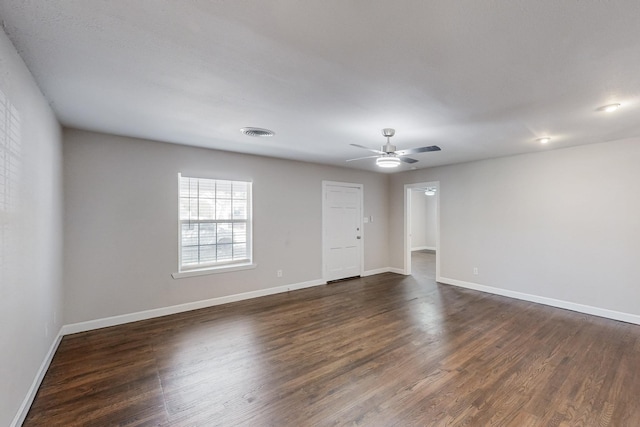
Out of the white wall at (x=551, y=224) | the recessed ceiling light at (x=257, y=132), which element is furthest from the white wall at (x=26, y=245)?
the white wall at (x=551, y=224)

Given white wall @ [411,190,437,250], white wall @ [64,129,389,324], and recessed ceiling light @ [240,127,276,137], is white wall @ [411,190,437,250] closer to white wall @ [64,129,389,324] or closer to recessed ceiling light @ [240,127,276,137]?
white wall @ [64,129,389,324]

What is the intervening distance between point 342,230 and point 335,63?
4.48 metres

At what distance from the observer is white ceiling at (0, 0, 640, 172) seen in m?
1.47

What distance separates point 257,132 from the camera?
3.56 meters

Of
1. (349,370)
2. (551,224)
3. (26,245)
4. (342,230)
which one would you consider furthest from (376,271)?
(26,245)

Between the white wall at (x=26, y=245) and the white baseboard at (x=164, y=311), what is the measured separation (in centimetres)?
46

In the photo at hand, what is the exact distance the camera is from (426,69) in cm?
203

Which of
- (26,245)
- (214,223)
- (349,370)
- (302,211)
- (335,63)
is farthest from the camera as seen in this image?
(302,211)

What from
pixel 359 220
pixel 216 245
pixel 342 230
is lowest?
pixel 216 245

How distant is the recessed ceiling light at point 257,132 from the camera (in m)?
3.45

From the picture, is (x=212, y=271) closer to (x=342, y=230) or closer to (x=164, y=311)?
(x=164, y=311)

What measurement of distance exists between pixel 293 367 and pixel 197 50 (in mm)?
2678

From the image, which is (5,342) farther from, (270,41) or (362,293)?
(362,293)

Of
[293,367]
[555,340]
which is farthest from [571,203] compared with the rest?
[293,367]
